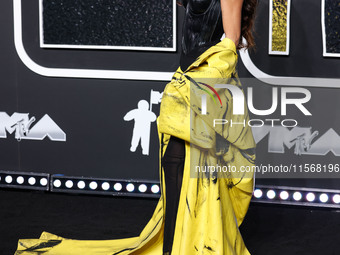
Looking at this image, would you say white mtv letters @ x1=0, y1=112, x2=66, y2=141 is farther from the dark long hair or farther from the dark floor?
the dark long hair

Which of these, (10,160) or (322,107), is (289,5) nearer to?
(322,107)

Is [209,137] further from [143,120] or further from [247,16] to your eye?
[143,120]

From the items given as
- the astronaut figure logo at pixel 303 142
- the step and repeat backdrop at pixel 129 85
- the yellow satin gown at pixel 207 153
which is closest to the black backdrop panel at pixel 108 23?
the step and repeat backdrop at pixel 129 85

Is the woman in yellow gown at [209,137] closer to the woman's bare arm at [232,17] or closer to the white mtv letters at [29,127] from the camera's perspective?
the woman's bare arm at [232,17]

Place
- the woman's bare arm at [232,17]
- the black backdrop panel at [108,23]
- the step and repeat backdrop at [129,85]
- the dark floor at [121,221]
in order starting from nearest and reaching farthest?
the woman's bare arm at [232,17] → the dark floor at [121,221] → the step and repeat backdrop at [129,85] → the black backdrop panel at [108,23]

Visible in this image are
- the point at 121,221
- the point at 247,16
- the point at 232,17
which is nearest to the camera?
the point at 232,17

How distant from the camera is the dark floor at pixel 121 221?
7.54 ft

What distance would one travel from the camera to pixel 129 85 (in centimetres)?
299

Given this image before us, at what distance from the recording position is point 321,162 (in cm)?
286

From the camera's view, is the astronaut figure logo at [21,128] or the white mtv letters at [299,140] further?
the astronaut figure logo at [21,128]

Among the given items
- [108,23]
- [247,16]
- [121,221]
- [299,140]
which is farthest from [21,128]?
[247,16]

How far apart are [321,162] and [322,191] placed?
0.16 metres

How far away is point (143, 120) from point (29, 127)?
69 cm

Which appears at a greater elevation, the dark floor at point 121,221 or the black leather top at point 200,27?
the black leather top at point 200,27
